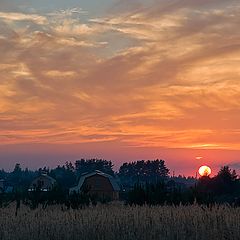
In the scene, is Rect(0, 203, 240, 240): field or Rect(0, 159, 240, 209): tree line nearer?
Rect(0, 203, 240, 240): field

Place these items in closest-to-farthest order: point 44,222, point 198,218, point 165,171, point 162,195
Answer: point 198,218 < point 44,222 < point 162,195 < point 165,171

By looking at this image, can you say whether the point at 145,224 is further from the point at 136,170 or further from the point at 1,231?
the point at 136,170

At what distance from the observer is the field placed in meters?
13.7

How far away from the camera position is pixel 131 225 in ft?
47.8

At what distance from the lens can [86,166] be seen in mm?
163875

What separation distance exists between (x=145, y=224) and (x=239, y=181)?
150ft

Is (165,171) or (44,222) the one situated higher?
(165,171)

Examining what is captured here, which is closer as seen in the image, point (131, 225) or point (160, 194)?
point (131, 225)

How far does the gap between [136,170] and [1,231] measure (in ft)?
475

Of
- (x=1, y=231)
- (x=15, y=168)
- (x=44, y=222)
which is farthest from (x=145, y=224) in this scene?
(x=15, y=168)

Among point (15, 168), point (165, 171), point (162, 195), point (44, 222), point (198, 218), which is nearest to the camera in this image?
point (198, 218)

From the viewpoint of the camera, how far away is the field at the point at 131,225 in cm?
1371

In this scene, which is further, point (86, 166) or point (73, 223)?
point (86, 166)

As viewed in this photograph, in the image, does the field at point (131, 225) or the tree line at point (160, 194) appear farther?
the tree line at point (160, 194)
